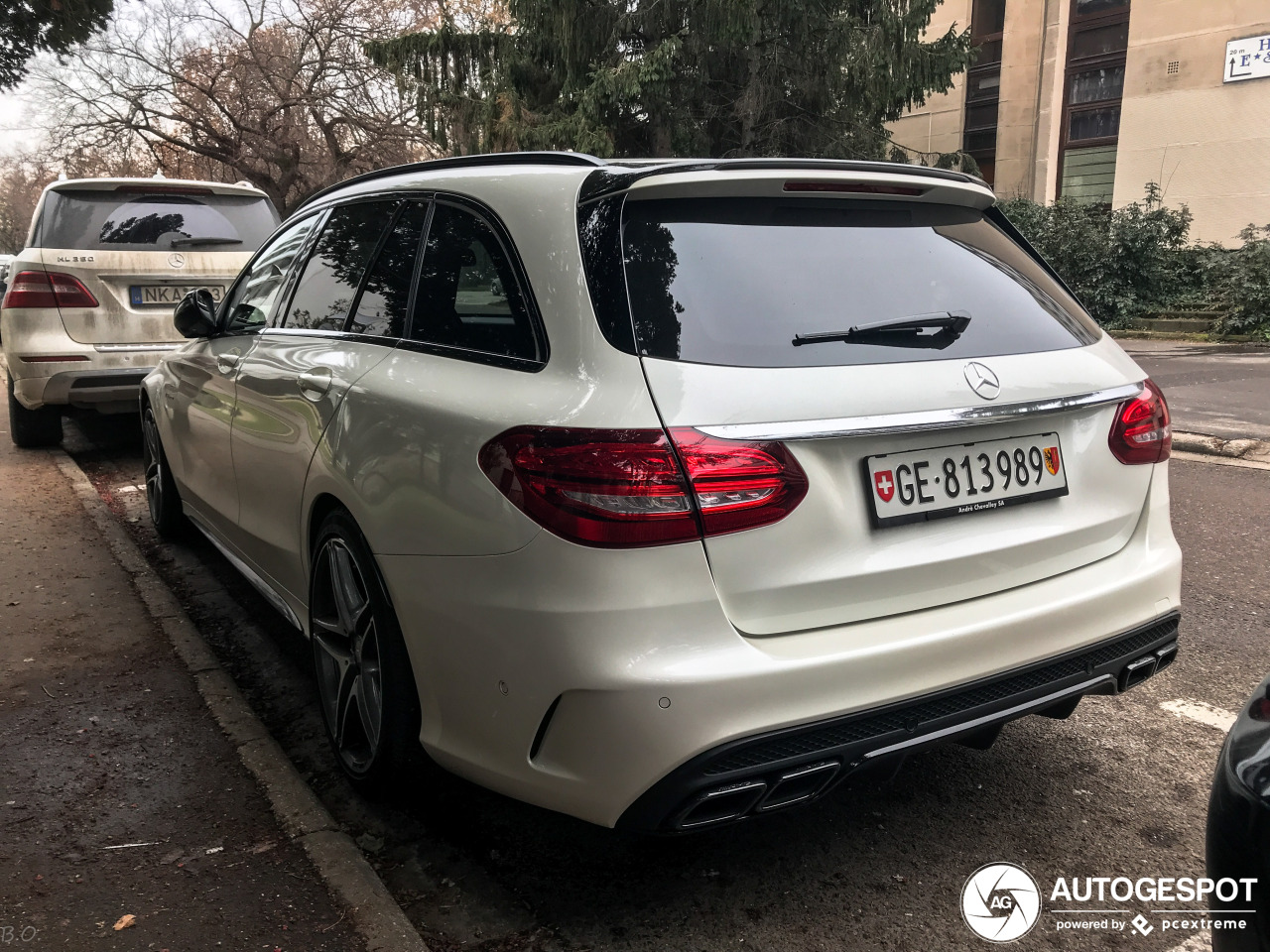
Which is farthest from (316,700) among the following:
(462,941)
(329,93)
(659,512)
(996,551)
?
(329,93)

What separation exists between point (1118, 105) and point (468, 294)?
2420 centimetres

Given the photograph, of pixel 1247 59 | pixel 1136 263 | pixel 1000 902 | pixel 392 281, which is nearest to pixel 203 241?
pixel 392 281

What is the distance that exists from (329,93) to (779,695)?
28364 millimetres

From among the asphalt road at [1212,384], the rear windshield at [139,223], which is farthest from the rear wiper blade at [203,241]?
the asphalt road at [1212,384]

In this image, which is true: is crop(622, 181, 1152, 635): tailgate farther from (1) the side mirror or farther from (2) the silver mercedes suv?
(2) the silver mercedes suv

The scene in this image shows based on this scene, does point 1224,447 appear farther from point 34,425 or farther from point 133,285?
point 34,425

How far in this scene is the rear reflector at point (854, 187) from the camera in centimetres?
243

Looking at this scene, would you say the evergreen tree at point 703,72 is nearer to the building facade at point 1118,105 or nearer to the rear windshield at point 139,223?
the building facade at point 1118,105

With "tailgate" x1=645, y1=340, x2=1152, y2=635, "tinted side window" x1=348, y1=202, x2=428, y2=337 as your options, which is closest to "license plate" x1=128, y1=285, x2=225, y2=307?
"tinted side window" x1=348, y1=202, x2=428, y2=337

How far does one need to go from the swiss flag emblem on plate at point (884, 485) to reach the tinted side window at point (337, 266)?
1.71m

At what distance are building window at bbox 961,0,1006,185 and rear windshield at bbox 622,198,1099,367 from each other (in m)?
25.6

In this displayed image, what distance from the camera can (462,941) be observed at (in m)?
2.37

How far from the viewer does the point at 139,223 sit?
742cm

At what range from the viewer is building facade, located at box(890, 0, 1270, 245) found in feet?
65.1
